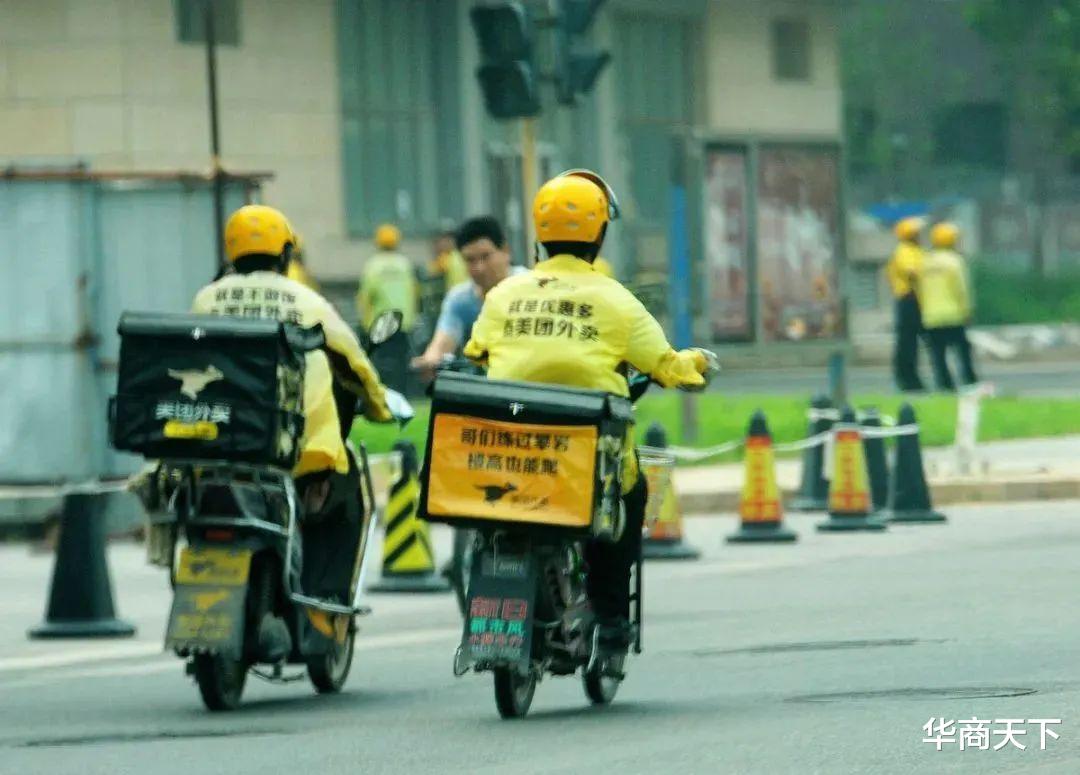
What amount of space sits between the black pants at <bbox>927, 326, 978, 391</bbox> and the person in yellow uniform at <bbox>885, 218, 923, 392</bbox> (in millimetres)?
322

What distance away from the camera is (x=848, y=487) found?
59.0ft

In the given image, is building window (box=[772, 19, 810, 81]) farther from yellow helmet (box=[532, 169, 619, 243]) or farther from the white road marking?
yellow helmet (box=[532, 169, 619, 243])

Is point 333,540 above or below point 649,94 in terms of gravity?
below

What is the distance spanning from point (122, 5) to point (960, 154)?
38919 millimetres

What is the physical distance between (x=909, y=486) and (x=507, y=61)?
3665 mm

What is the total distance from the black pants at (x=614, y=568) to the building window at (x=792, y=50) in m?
35.2

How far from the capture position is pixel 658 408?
27.2 meters

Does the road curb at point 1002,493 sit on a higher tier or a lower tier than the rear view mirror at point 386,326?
lower

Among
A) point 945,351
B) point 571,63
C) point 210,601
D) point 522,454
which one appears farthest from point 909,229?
point 522,454

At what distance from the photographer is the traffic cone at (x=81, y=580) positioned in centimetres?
1364

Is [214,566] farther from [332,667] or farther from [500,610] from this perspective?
[500,610]

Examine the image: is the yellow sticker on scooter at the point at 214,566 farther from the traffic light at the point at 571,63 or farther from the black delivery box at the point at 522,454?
the traffic light at the point at 571,63

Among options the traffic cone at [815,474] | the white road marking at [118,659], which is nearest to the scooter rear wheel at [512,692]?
the white road marking at [118,659]

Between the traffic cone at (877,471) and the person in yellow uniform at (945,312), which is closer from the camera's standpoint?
the traffic cone at (877,471)
